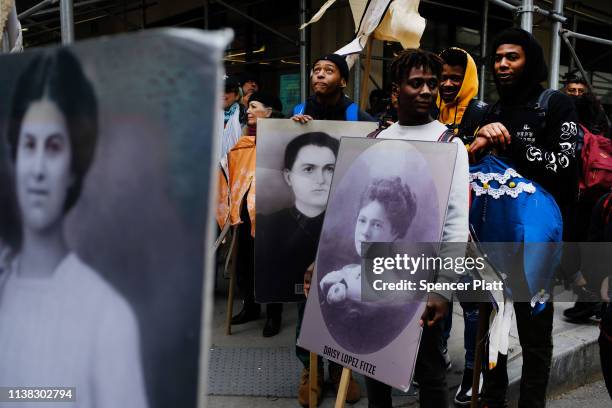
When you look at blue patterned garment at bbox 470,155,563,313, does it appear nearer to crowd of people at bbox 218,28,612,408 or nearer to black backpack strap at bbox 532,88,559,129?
crowd of people at bbox 218,28,612,408

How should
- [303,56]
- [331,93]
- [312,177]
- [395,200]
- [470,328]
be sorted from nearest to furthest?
[395,200] → [312,177] → [470,328] → [331,93] → [303,56]

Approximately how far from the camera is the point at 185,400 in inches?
36.4

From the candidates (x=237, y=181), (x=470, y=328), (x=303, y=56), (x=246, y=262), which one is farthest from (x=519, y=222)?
(x=303, y=56)

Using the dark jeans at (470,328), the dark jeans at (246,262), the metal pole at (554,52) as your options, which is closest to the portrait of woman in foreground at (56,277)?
the dark jeans at (470,328)

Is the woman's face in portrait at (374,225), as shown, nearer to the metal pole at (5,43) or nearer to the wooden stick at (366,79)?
the wooden stick at (366,79)

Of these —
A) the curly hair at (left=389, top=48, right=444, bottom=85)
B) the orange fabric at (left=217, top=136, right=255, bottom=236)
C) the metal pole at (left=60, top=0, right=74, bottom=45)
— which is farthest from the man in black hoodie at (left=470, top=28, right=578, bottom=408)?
the metal pole at (left=60, top=0, right=74, bottom=45)

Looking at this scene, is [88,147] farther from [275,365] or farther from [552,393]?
[552,393]

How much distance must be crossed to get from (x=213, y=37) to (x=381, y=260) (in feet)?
4.44

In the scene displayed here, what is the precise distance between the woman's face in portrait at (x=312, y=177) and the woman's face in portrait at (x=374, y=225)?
68 centimetres

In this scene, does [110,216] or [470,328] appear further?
[470,328]

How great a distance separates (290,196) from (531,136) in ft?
3.75

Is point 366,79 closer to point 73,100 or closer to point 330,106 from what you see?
point 330,106

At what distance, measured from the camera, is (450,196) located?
2039mm

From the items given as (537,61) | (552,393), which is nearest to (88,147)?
(537,61)
